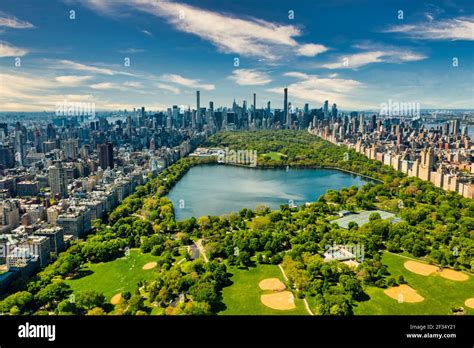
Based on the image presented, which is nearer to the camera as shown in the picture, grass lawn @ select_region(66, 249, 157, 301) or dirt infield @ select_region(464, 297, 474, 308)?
dirt infield @ select_region(464, 297, 474, 308)

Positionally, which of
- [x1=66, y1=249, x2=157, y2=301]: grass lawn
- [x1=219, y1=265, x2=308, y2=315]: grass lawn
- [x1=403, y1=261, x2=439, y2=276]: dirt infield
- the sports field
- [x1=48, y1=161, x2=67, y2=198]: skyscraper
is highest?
[x1=48, y1=161, x2=67, y2=198]: skyscraper

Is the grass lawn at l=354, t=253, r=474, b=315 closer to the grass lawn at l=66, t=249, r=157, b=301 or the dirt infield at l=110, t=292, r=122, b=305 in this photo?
the dirt infield at l=110, t=292, r=122, b=305

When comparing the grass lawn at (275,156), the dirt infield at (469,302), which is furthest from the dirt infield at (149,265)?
the grass lawn at (275,156)

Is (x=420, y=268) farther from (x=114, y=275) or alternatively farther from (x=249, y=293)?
(x=114, y=275)

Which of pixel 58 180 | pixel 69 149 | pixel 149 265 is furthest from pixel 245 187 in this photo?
→ pixel 69 149

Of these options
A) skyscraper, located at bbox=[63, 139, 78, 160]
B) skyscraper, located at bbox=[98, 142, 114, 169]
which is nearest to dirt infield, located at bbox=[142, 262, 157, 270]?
skyscraper, located at bbox=[98, 142, 114, 169]

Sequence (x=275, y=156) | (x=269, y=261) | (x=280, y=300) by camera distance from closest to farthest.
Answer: (x=280, y=300), (x=269, y=261), (x=275, y=156)

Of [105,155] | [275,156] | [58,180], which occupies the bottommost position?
[58,180]
